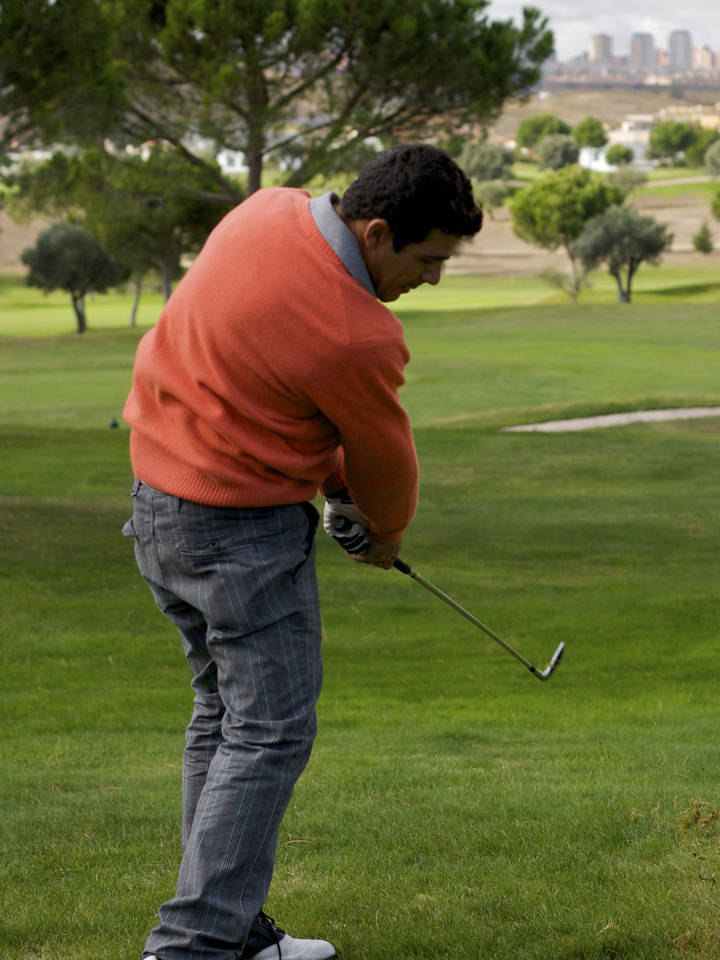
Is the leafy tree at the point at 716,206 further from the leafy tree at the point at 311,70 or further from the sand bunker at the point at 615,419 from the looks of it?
the sand bunker at the point at 615,419

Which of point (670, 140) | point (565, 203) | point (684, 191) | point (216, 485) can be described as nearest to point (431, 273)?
point (216, 485)

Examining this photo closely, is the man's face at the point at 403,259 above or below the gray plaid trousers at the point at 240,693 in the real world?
above

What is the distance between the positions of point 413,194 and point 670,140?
200202mm

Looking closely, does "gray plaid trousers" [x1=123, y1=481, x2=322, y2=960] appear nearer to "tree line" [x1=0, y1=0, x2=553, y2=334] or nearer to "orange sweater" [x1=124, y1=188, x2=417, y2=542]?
"orange sweater" [x1=124, y1=188, x2=417, y2=542]

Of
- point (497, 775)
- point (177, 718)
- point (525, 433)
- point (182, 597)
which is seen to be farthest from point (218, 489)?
point (525, 433)

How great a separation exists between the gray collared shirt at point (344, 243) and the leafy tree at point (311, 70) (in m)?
22.6

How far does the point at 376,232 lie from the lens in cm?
256

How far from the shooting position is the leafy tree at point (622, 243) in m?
65.3

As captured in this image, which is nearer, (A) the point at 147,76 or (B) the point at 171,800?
(B) the point at 171,800

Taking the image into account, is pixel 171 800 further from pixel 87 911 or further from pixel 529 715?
pixel 529 715

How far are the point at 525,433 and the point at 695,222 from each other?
91502mm

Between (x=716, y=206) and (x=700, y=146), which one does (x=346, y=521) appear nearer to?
(x=716, y=206)

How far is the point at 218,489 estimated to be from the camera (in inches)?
103

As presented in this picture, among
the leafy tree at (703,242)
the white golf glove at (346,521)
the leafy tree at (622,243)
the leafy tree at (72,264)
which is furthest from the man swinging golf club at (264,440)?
the leafy tree at (703,242)
